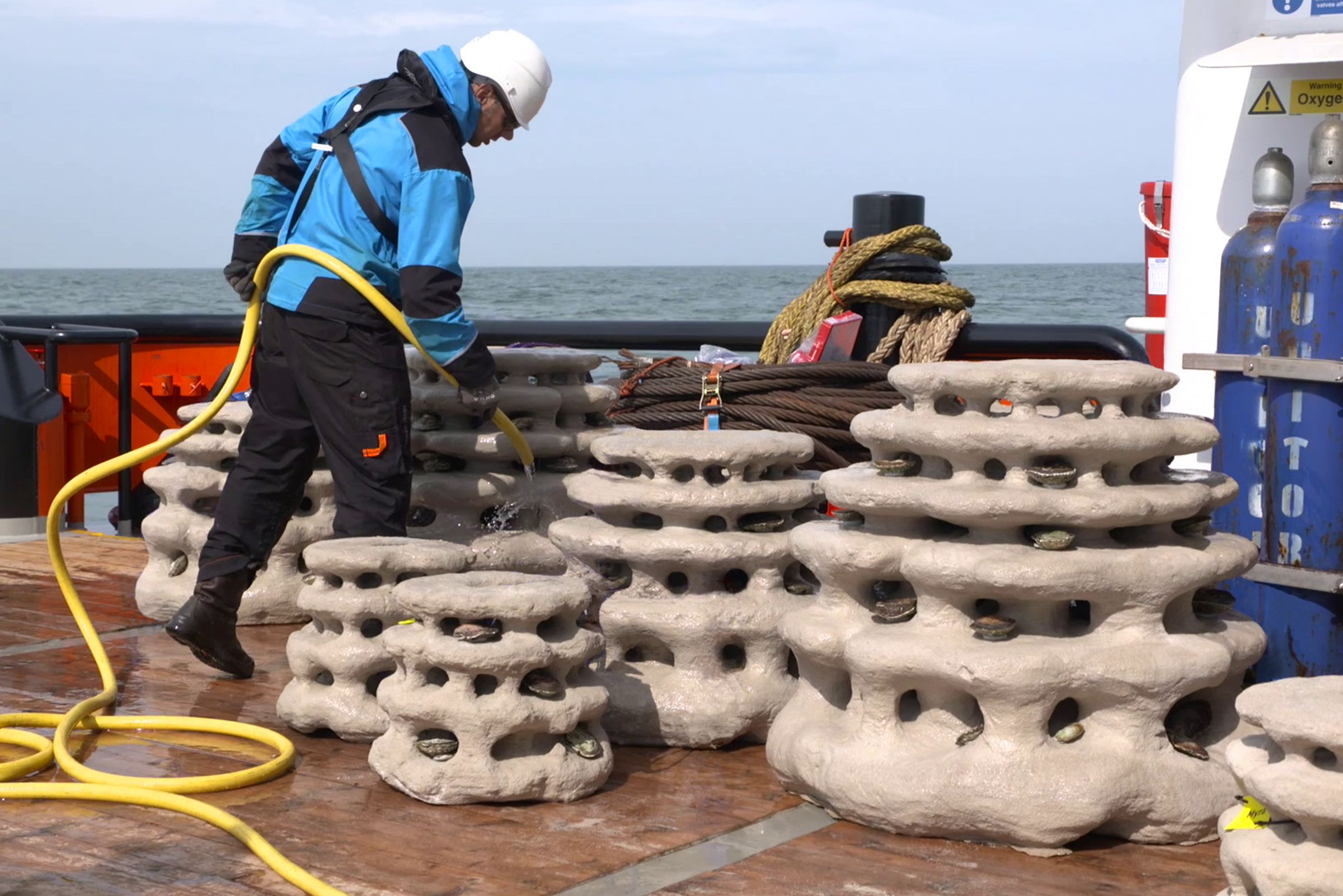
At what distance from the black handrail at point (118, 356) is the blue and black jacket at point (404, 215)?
2.85 m

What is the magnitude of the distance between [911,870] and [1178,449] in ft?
3.58

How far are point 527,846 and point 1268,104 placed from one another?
9.55 ft

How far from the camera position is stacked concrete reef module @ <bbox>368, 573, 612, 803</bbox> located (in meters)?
3.54

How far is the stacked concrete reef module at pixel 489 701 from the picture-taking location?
3.54 m

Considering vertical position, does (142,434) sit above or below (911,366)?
below

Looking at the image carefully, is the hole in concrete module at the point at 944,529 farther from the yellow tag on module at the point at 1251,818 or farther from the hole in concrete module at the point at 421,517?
the hole in concrete module at the point at 421,517

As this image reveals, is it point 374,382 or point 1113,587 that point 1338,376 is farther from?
point 374,382

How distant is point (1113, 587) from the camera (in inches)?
131

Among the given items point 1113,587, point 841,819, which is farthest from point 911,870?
point 1113,587

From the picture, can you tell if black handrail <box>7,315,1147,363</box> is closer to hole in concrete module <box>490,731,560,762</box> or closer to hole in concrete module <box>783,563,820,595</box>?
hole in concrete module <box>783,563,820,595</box>

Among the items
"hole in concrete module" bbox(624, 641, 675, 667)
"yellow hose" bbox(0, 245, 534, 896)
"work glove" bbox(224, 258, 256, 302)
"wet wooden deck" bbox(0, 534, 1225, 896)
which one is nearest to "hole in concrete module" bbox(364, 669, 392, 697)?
"wet wooden deck" bbox(0, 534, 1225, 896)

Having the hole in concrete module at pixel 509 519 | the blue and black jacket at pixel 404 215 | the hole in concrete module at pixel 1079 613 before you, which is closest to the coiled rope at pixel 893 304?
the hole in concrete module at pixel 509 519

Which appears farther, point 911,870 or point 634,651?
point 634,651

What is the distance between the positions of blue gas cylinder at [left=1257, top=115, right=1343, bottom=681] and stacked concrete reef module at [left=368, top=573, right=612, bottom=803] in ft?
5.76
